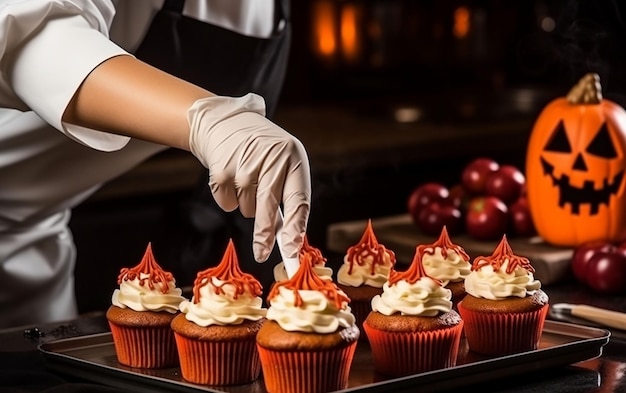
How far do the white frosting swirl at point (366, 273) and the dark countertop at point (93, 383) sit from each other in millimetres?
346

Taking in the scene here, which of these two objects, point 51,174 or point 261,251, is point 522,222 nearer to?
point 51,174

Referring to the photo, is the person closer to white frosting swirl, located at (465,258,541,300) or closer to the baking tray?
the baking tray

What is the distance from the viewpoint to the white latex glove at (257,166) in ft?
5.50

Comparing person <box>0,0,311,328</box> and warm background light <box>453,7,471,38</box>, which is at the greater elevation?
person <box>0,0,311,328</box>

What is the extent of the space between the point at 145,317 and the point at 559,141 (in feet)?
3.95

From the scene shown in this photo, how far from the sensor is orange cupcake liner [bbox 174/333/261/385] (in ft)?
5.50

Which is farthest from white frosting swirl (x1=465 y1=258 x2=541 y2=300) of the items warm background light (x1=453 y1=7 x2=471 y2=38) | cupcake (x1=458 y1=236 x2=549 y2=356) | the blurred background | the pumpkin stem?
warm background light (x1=453 y1=7 x2=471 y2=38)

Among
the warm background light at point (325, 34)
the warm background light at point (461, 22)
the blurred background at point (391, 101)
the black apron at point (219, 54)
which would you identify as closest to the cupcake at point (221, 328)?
the black apron at point (219, 54)

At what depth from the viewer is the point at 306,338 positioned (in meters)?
1.63

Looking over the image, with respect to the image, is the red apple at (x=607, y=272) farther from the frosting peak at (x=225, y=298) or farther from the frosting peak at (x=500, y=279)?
the frosting peak at (x=225, y=298)

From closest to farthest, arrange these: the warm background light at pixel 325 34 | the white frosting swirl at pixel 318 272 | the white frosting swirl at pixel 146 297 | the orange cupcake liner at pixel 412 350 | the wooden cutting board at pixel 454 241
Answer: the orange cupcake liner at pixel 412 350 < the white frosting swirl at pixel 146 297 < the white frosting swirl at pixel 318 272 < the wooden cutting board at pixel 454 241 < the warm background light at pixel 325 34

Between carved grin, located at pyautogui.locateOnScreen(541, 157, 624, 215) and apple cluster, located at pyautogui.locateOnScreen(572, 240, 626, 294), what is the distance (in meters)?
0.21

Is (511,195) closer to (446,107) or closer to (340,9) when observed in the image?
(446,107)

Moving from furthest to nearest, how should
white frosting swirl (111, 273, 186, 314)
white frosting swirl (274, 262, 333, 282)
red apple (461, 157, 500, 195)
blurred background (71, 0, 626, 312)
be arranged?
blurred background (71, 0, 626, 312)
red apple (461, 157, 500, 195)
white frosting swirl (274, 262, 333, 282)
white frosting swirl (111, 273, 186, 314)
